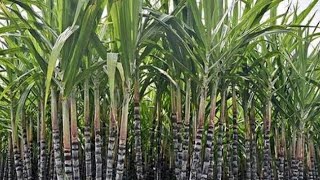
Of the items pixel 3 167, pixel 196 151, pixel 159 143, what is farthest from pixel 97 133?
pixel 3 167

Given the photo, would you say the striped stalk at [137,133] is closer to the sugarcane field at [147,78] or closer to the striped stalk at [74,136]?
the sugarcane field at [147,78]

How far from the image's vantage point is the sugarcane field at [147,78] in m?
1.42

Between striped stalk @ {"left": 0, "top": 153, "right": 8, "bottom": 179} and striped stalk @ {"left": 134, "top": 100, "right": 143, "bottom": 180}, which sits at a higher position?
striped stalk @ {"left": 134, "top": 100, "right": 143, "bottom": 180}

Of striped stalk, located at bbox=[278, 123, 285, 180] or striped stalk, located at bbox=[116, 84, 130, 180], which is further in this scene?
striped stalk, located at bbox=[278, 123, 285, 180]

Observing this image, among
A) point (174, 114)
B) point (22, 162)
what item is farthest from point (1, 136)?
point (174, 114)

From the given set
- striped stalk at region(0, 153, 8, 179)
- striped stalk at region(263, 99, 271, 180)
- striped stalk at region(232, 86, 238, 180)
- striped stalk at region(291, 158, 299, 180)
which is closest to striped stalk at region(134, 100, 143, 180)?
striped stalk at region(232, 86, 238, 180)

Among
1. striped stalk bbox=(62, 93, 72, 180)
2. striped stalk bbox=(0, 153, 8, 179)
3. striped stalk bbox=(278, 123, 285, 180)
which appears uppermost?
striped stalk bbox=(62, 93, 72, 180)

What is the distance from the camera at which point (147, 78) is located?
1.96 m

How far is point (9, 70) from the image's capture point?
189 centimetres

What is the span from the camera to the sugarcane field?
1422 millimetres

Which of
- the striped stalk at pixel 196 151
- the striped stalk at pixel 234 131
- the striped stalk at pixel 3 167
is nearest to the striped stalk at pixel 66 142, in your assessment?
the striped stalk at pixel 196 151

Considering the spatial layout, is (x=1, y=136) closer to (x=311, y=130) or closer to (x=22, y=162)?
(x=22, y=162)

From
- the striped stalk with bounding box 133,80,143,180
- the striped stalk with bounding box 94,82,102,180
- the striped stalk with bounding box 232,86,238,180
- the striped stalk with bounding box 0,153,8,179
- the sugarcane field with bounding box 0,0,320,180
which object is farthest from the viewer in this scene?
the striped stalk with bounding box 0,153,8,179

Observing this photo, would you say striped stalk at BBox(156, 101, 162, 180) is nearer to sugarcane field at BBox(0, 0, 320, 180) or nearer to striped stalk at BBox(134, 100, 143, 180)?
sugarcane field at BBox(0, 0, 320, 180)
